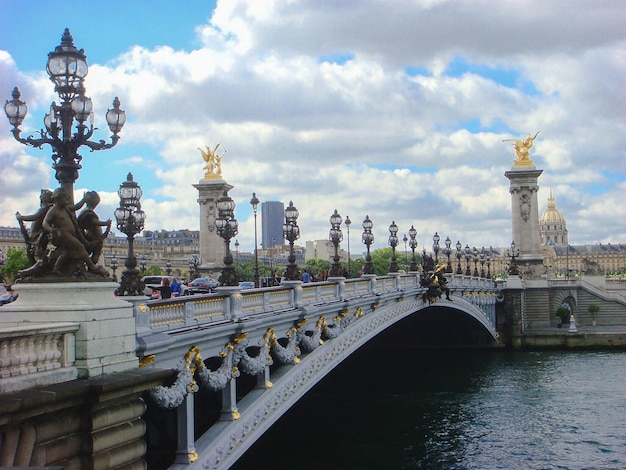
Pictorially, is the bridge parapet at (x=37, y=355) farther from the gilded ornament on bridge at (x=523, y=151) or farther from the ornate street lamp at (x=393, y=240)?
the gilded ornament on bridge at (x=523, y=151)

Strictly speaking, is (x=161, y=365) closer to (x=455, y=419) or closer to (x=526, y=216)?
(x=455, y=419)

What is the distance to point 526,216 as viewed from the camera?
2995 inches

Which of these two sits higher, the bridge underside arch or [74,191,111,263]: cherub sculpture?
[74,191,111,263]: cherub sculpture

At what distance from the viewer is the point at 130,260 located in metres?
12.5

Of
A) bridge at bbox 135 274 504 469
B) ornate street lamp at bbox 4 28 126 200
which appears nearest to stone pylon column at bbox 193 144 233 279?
bridge at bbox 135 274 504 469

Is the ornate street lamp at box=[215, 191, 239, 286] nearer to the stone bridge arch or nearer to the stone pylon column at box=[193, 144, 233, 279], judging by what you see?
the stone bridge arch

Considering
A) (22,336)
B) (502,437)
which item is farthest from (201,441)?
(502,437)

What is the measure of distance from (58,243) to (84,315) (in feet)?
3.41

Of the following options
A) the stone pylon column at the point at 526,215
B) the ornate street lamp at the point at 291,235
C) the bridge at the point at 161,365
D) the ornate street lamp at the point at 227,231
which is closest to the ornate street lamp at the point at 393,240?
the bridge at the point at 161,365

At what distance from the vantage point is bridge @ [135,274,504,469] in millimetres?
13422

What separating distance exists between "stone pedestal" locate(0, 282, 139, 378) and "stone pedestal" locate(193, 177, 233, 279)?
54201 millimetres

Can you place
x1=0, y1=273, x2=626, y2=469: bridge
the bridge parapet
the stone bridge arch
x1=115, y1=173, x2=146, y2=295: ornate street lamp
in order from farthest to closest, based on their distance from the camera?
the stone bridge arch, x1=115, y1=173, x2=146, y2=295: ornate street lamp, x1=0, y1=273, x2=626, y2=469: bridge, the bridge parapet

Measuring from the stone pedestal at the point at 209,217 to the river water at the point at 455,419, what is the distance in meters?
20.2

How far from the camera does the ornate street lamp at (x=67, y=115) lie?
36.3ft
